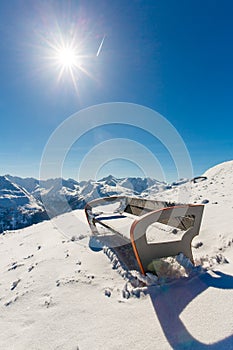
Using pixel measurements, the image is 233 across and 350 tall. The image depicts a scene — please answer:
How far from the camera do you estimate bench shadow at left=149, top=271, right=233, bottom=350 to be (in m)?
1.63

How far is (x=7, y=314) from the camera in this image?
254 cm

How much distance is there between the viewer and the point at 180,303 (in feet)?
7.02

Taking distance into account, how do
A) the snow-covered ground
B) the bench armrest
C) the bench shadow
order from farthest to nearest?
the bench armrest, the snow-covered ground, the bench shadow

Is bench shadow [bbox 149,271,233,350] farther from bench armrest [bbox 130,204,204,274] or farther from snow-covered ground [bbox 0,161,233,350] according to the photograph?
bench armrest [bbox 130,204,204,274]

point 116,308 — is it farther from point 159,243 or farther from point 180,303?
point 159,243

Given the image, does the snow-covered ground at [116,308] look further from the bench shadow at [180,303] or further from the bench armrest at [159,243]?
the bench armrest at [159,243]

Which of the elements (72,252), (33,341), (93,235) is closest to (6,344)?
(33,341)

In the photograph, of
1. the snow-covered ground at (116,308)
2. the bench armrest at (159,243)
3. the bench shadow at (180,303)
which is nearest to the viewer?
the bench shadow at (180,303)

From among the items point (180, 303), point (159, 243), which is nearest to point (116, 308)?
point (180, 303)

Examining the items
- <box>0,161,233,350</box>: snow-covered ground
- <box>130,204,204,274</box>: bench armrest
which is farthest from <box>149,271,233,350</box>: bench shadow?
<box>130,204,204,274</box>: bench armrest

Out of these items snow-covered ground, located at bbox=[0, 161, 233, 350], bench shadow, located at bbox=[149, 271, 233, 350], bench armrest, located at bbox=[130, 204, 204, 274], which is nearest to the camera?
bench shadow, located at bbox=[149, 271, 233, 350]

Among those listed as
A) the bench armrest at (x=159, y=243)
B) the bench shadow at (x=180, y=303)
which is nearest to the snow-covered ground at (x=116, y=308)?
the bench shadow at (x=180, y=303)

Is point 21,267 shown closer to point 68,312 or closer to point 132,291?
point 68,312

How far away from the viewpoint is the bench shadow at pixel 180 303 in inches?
64.3
